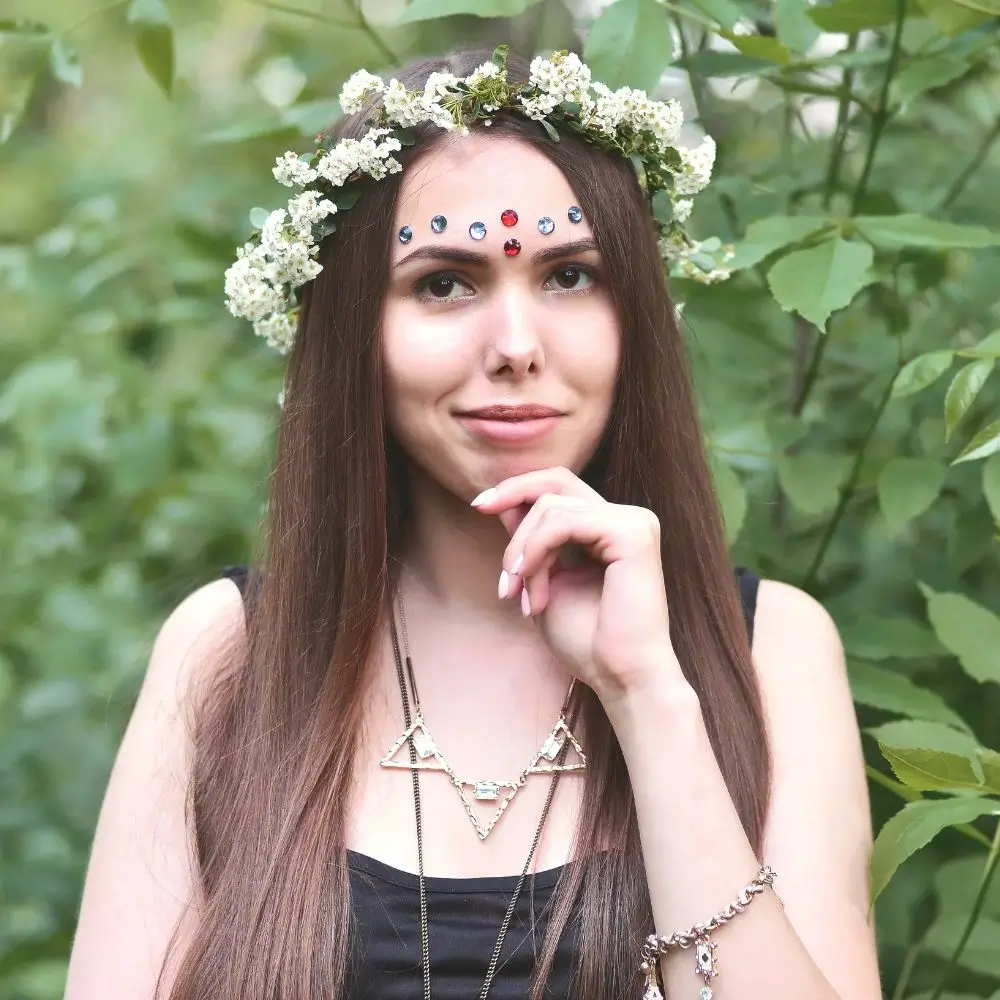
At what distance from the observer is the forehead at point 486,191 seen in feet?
5.46

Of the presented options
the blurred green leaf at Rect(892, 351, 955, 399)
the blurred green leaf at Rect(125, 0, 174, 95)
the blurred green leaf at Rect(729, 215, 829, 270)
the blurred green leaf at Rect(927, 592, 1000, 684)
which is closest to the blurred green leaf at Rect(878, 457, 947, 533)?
the blurred green leaf at Rect(927, 592, 1000, 684)

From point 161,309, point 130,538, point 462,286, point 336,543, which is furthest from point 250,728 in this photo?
point 130,538

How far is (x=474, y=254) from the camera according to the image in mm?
1656

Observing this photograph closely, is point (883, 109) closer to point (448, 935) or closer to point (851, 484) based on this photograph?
point (851, 484)

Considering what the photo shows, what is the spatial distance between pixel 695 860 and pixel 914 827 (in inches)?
9.5

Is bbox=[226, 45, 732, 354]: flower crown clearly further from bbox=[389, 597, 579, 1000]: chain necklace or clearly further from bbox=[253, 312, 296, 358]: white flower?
bbox=[389, 597, 579, 1000]: chain necklace

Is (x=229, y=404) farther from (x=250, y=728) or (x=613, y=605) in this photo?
(x=613, y=605)

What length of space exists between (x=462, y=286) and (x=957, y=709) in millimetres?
1056

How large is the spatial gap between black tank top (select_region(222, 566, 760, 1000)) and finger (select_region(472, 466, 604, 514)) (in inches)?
18.8

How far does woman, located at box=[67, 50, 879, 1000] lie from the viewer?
1.58 m

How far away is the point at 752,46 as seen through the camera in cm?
175

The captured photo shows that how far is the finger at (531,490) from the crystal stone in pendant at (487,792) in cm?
38

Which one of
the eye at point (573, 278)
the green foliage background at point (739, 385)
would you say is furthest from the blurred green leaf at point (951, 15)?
the eye at point (573, 278)

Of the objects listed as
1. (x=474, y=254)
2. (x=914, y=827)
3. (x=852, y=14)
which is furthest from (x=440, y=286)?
(x=914, y=827)
